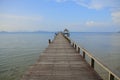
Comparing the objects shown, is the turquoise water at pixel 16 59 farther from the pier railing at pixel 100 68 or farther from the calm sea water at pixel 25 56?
the pier railing at pixel 100 68

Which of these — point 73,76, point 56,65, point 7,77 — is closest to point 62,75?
point 73,76

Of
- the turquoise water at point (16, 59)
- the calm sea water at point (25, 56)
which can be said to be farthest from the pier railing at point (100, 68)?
the turquoise water at point (16, 59)

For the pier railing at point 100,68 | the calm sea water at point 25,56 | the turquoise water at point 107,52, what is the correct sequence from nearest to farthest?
the pier railing at point 100,68
the calm sea water at point 25,56
the turquoise water at point 107,52

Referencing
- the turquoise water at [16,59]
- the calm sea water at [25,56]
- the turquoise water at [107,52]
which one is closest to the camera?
the turquoise water at [16,59]

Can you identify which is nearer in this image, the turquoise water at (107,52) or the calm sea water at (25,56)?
the calm sea water at (25,56)

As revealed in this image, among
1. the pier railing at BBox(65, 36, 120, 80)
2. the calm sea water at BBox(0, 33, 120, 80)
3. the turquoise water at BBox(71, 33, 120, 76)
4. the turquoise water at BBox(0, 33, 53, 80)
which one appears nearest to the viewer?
the pier railing at BBox(65, 36, 120, 80)

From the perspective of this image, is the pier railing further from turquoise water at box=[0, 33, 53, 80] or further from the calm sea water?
turquoise water at box=[0, 33, 53, 80]

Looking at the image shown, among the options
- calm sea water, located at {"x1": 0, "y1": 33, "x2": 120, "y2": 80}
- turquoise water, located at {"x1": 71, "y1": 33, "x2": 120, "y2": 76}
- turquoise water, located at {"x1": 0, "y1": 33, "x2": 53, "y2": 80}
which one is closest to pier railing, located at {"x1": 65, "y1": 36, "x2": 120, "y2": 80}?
turquoise water, located at {"x1": 71, "y1": 33, "x2": 120, "y2": 76}

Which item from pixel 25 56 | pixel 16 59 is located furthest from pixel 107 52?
pixel 16 59

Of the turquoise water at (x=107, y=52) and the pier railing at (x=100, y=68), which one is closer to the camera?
the pier railing at (x=100, y=68)

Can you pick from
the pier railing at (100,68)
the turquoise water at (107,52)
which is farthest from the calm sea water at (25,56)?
the pier railing at (100,68)

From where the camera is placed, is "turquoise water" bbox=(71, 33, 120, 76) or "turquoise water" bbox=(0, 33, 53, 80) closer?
"turquoise water" bbox=(0, 33, 53, 80)

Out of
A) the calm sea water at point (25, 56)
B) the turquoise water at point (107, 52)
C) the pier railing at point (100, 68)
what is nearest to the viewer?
the pier railing at point (100, 68)

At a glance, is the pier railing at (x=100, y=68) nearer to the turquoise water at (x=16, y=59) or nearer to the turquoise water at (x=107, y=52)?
the turquoise water at (x=107, y=52)
